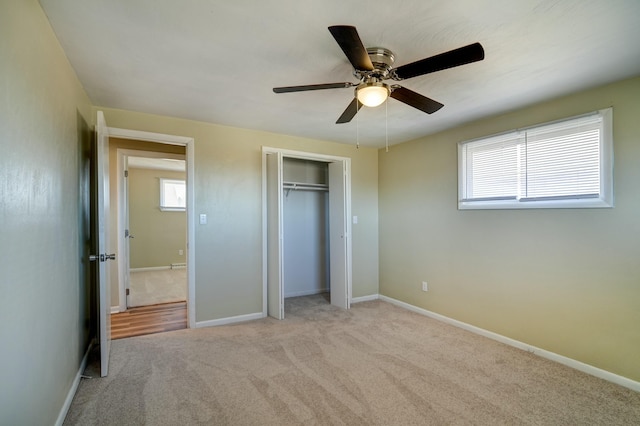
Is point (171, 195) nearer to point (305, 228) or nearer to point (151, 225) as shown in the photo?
point (151, 225)

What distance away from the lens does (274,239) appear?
385 cm

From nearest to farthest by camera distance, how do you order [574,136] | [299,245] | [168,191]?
[574,136], [299,245], [168,191]

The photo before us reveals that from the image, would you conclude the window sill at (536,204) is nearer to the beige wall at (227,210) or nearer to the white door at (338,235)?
the white door at (338,235)

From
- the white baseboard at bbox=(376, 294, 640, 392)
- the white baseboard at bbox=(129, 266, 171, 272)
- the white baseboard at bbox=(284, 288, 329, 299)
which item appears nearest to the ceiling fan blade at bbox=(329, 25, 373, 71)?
the white baseboard at bbox=(376, 294, 640, 392)

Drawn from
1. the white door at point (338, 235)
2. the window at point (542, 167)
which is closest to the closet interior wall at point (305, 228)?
the white door at point (338, 235)

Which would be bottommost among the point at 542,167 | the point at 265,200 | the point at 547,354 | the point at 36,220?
the point at 547,354

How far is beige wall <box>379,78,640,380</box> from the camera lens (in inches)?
93.7

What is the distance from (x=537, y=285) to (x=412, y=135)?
218 centimetres

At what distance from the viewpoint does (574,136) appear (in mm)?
2656

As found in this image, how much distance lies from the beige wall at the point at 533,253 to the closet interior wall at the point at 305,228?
123cm

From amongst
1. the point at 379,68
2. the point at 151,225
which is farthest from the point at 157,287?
the point at 379,68

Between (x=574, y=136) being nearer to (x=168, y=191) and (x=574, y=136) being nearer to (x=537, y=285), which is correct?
(x=537, y=285)

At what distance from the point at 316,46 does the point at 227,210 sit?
232 centimetres

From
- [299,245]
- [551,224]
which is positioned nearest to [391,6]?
[551,224]
